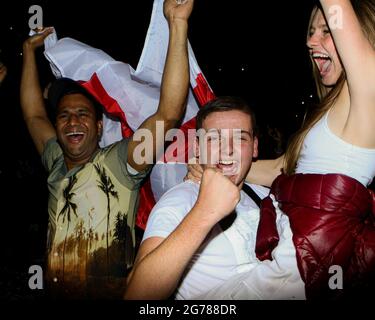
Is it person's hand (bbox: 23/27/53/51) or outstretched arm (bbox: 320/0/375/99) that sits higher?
person's hand (bbox: 23/27/53/51)

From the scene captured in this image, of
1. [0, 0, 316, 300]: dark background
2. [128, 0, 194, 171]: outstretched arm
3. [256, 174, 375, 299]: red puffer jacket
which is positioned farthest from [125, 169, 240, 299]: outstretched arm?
[0, 0, 316, 300]: dark background

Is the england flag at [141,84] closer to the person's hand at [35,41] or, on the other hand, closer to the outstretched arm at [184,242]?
the person's hand at [35,41]

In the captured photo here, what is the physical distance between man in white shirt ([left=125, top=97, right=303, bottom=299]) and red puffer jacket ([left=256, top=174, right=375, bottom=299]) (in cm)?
6

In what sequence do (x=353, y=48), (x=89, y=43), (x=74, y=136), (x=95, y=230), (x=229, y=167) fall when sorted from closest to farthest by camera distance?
(x=353, y=48)
(x=229, y=167)
(x=95, y=230)
(x=74, y=136)
(x=89, y=43)

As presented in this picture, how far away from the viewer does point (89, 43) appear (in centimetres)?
464

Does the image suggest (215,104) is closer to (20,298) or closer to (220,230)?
(220,230)

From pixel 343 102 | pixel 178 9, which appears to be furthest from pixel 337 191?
pixel 178 9

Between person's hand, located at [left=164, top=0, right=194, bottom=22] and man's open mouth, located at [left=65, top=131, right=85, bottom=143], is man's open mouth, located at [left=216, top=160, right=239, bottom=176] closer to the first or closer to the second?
person's hand, located at [left=164, top=0, right=194, bottom=22]

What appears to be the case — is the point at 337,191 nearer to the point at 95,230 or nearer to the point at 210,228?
the point at 210,228

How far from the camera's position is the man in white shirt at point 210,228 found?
3.59ft

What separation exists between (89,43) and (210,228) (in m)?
4.04

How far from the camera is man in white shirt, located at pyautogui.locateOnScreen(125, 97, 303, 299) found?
1.10m

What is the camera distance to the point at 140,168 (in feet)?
6.79
